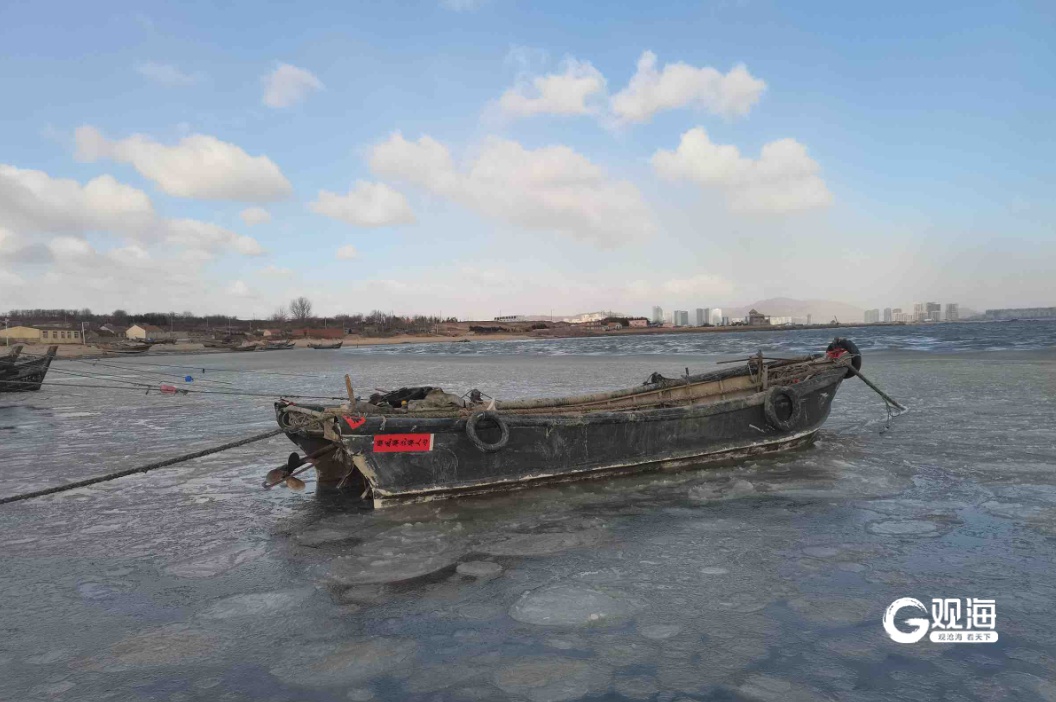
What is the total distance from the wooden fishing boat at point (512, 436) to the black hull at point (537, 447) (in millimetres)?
13

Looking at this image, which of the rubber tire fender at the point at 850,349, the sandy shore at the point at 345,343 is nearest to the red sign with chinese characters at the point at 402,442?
the rubber tire fender at the point at 850,349

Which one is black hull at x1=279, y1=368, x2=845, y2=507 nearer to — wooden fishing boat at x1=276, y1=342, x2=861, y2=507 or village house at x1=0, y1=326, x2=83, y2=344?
wooden fishing boat at x1=276, y1=342, x2=861, y2=507

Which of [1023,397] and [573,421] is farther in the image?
[1023,397]

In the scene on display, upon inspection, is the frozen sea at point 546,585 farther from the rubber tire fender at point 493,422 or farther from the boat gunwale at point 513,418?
the boat gunwale at point 513,418

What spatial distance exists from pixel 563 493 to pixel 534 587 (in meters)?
2.88

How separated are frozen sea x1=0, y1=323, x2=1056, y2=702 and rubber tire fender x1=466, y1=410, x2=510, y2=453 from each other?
691 millimetres

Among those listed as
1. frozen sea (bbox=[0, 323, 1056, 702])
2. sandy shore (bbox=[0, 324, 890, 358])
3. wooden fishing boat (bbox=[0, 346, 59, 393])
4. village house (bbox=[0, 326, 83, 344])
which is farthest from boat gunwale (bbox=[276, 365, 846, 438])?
village house (bbox=[0, 326, 83, 344])

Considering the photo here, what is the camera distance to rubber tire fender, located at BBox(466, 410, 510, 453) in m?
7.14

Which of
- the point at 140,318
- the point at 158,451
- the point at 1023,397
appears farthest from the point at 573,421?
the point at 140,318

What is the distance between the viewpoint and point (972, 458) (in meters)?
8.87

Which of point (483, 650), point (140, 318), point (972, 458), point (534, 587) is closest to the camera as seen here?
point (483, 650)

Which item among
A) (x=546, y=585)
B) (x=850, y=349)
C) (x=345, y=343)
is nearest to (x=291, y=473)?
(x=546, y=585)

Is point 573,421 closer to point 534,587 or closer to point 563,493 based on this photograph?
point 563,493

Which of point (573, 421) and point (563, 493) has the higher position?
point (573, 421)
